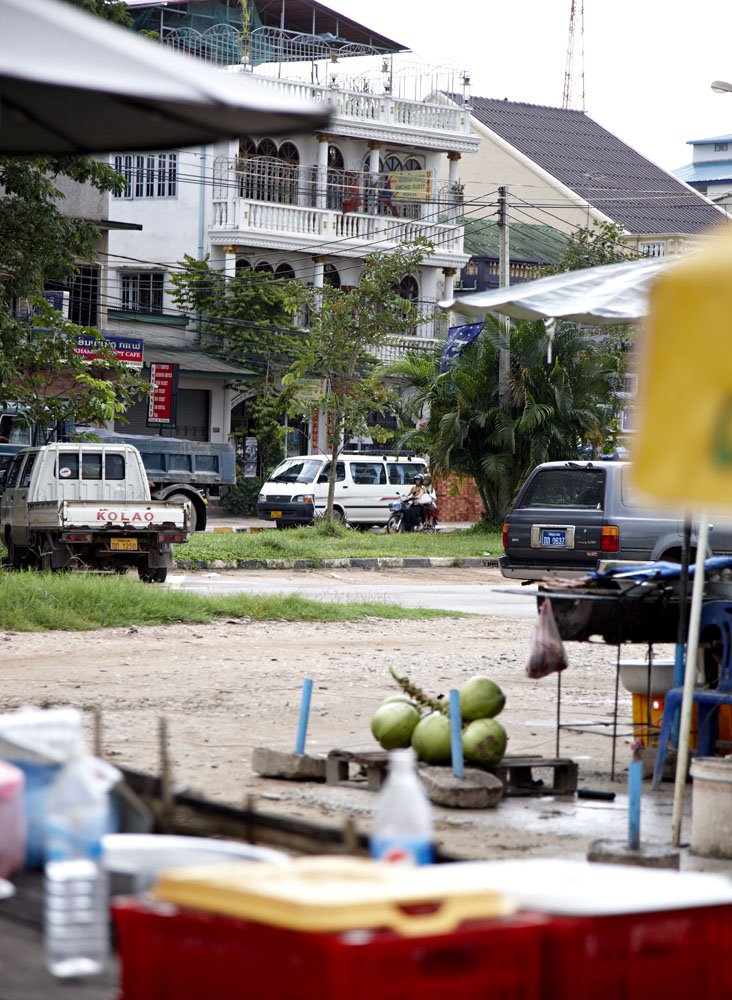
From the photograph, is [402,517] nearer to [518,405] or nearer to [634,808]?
[518,405]

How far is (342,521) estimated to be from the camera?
118ft

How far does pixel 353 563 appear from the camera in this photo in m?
27.5

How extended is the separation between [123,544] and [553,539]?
6131mm

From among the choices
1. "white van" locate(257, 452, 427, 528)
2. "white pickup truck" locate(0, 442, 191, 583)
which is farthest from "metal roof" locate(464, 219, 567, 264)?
"white pickup truck" locate(0, 442, 191, 583)

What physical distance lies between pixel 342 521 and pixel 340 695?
24.7 meters

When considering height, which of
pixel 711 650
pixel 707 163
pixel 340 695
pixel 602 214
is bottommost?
pixel 340 695

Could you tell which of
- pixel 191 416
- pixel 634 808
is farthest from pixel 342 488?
pixel 634 808

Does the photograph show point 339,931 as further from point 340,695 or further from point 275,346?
point 275,346

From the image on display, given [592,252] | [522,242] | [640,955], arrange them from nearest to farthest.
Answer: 1. [640,955]
2. [592,252]
3. [522,242]

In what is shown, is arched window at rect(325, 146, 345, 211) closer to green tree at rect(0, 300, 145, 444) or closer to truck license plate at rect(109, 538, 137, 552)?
green tree at rect(0, 300, 145, 444)

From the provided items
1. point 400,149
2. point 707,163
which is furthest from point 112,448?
point 707,163

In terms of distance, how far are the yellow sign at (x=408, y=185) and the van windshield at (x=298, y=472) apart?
45.8 ft

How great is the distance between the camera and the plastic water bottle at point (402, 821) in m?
3.14

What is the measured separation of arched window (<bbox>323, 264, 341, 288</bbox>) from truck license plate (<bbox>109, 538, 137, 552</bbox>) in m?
26.6
